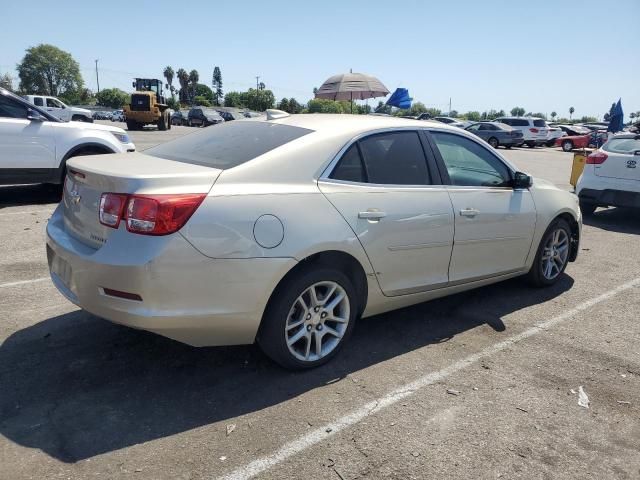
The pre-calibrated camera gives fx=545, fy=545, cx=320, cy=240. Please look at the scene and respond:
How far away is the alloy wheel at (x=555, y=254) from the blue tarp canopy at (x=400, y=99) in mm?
11292

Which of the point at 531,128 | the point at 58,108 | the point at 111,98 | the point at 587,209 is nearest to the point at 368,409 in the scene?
the point at 587,209

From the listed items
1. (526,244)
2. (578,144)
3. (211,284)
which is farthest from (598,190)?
(578,144)

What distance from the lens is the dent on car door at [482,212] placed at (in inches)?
165

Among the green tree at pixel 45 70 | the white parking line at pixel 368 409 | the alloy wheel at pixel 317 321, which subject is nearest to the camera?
the white parking line at pixel 368 409

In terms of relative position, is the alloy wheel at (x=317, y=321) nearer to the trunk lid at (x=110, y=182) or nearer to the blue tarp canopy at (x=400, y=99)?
the trunk lid at (x=110, y=182)

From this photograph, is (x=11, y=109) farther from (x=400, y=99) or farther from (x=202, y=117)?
(x=202, y=117)

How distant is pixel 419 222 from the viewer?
381 cm

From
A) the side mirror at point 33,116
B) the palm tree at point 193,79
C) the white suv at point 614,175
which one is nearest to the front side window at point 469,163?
the white suv at point 614,175

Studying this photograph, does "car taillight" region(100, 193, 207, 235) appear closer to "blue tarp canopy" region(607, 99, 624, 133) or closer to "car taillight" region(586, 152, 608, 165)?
"car taillight" region(586, 152, 608, 165)

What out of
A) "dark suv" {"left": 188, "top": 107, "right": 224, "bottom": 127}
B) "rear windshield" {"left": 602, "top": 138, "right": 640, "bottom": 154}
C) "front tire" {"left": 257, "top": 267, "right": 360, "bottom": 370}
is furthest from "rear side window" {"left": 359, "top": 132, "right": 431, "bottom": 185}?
"dark suv" {"left": 188, "top": 107, "right": 224, "bottom": 127}

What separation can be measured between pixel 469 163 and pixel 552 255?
1469 millimetres

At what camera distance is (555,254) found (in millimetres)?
5336

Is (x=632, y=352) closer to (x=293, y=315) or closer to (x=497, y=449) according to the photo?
(x=497, y=449)

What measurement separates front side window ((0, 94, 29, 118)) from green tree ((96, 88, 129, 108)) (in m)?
106
